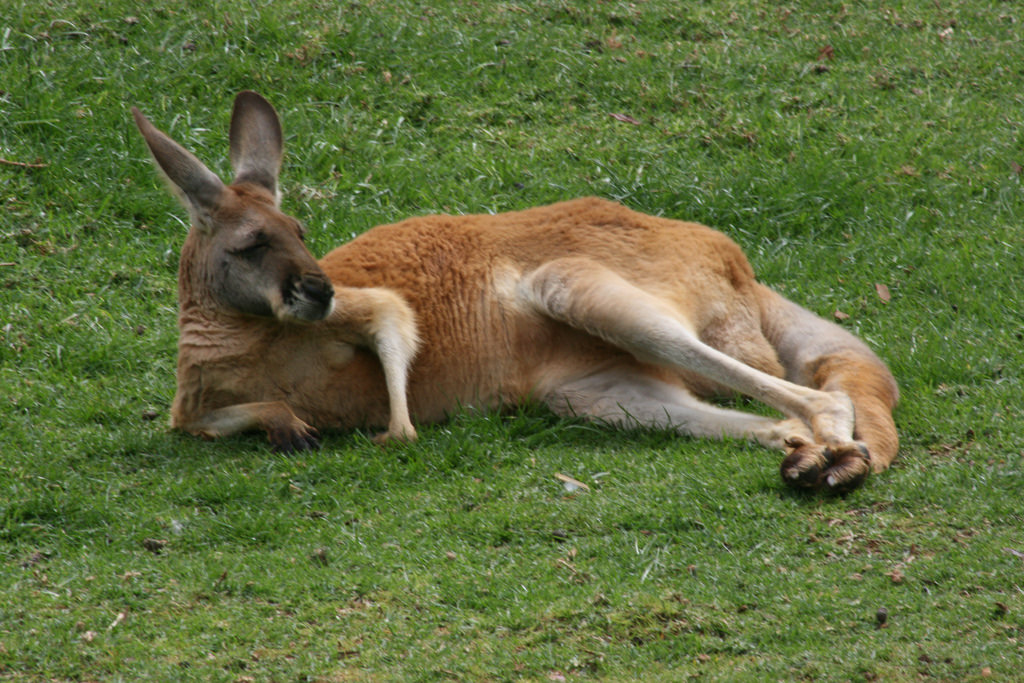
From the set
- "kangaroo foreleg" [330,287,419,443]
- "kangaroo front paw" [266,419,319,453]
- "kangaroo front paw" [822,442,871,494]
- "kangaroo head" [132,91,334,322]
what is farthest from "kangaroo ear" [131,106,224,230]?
"kangaroo front paw" [822,442,871,494]

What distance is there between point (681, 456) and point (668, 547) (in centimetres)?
82

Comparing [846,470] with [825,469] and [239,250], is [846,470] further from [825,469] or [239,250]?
[239,250]

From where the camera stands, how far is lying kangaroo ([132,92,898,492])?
532 centimetres

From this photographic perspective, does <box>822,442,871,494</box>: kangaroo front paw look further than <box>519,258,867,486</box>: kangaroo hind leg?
No

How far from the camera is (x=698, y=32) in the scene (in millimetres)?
9828

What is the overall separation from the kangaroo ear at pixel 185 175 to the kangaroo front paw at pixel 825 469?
2.77 m

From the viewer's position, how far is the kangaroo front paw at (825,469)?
4.62m

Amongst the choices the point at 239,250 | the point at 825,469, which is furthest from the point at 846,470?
the point at 239,250

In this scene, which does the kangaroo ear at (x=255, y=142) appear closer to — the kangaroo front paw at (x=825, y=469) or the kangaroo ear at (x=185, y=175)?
the kangaroo ear at (x=185, y=175)

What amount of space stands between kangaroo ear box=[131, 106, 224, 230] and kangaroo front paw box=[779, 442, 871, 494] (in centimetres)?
277

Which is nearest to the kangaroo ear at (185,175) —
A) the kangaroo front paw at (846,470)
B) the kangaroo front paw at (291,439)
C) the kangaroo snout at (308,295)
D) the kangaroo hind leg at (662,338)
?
the kangaroo snout at (308,295)

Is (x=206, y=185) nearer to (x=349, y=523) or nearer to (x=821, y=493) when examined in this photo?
(x=349, y=523)

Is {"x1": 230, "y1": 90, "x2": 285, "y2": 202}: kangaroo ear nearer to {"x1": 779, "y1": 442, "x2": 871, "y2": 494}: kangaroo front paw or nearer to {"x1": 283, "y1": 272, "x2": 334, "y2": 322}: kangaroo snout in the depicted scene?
{"x1": 283, "y1": 272, "x2": 334, "y2": 322}: kangaroo snout

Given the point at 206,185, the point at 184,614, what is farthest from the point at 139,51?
the point at 184,614
